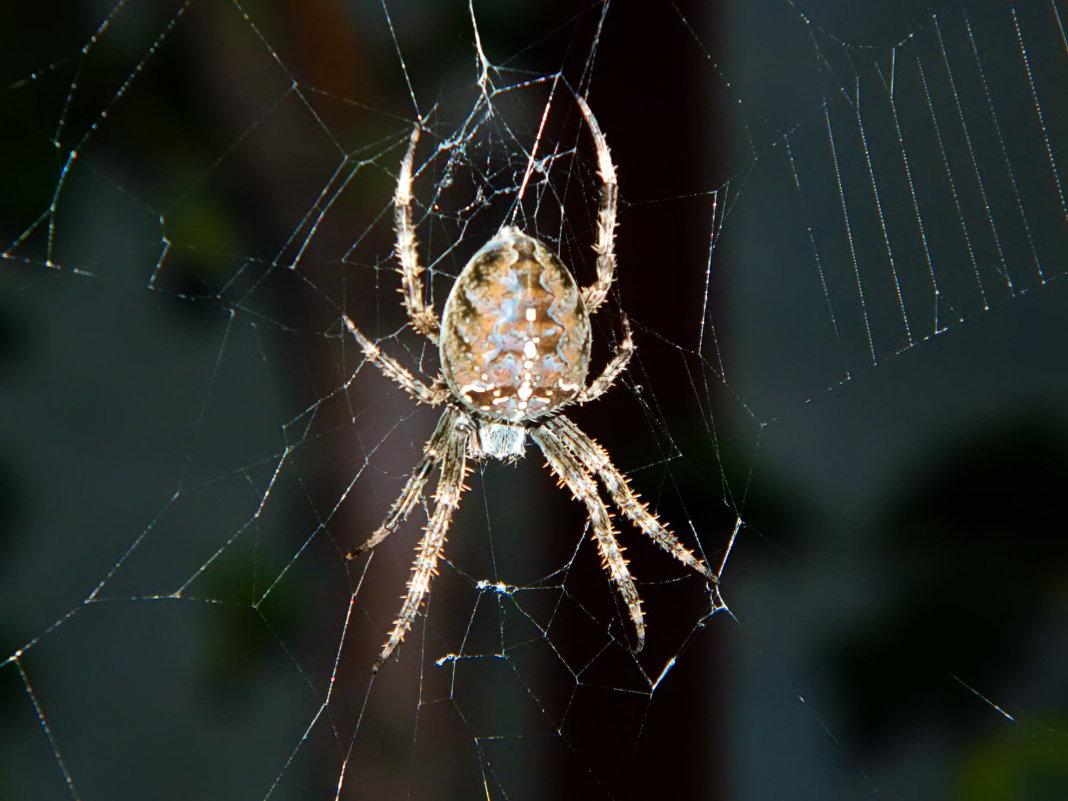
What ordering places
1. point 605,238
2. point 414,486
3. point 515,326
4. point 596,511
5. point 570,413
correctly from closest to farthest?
point 515,326
point 605,238
point 414,486
point 596,511
point 570,413

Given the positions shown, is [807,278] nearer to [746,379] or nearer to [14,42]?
[746,379]

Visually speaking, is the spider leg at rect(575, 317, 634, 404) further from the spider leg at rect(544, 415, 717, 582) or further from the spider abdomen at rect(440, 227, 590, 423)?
the spider leg at rect(544, 415, 717, 582)

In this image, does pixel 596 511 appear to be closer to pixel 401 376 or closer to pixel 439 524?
pixel 439 524

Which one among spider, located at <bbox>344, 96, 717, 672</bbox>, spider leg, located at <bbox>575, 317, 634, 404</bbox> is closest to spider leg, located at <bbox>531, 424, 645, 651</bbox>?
spider, located at <bbox>344, 96, 717, 672</bbox>

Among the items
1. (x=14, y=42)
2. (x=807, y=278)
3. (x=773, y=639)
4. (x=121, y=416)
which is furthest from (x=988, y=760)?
(x=14, y=42)

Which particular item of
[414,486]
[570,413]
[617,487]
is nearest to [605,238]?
[617,487]

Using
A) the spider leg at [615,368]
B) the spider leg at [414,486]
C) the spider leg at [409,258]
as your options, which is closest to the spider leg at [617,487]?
the spider leg at [615,368]

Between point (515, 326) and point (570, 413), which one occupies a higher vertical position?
point (515, 326)

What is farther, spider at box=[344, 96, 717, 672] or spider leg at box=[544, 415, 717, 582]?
spider leg at box=[544, 415, 717, 582]
